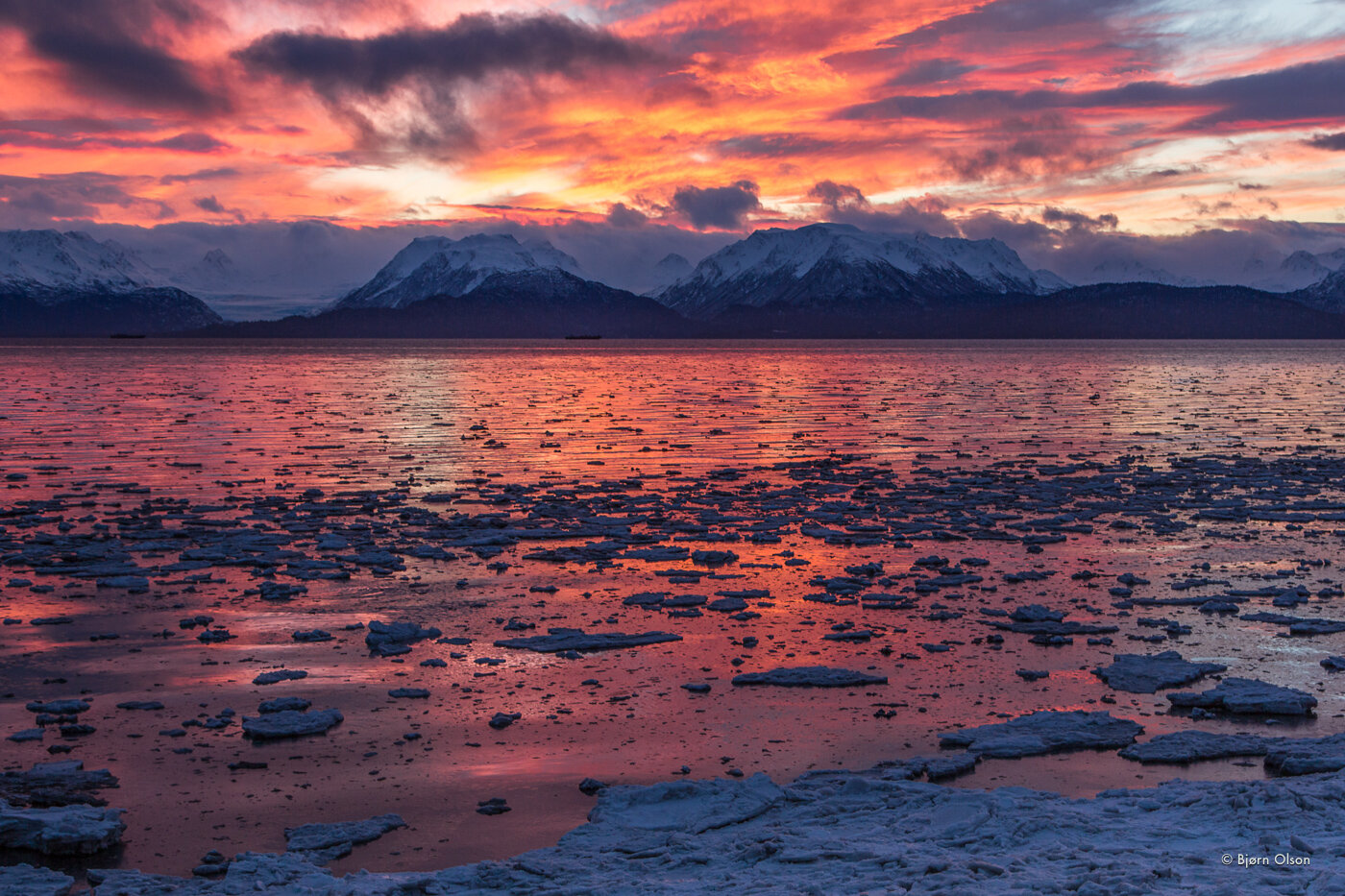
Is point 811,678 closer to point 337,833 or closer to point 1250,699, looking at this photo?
→ point 1250,699

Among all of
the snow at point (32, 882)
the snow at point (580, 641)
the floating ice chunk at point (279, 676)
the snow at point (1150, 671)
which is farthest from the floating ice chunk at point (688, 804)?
the snow at point (1150, 671)

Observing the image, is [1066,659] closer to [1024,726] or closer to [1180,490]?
[1024,726]

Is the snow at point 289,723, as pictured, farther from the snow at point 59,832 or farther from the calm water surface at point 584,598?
the snow at point 59,832

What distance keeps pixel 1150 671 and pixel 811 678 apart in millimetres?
3381

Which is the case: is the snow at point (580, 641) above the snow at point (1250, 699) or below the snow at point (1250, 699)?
above

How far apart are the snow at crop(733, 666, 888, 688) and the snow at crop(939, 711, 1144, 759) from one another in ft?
4.97

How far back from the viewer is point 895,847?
7285 millimetres

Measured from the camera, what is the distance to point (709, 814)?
26.1 feet

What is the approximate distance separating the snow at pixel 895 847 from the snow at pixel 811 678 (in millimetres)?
2581

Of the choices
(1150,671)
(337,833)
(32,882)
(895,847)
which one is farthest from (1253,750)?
(32,882)

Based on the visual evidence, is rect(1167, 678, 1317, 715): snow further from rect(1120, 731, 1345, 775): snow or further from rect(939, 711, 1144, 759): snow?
rect(939, 711, 1144, 759): snow

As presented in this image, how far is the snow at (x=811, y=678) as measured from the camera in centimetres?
1102

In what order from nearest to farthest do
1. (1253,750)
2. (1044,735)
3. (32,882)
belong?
(32,882)
(1253,750)
(1044,735)

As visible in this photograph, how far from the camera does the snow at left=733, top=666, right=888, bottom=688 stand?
1102 cm
